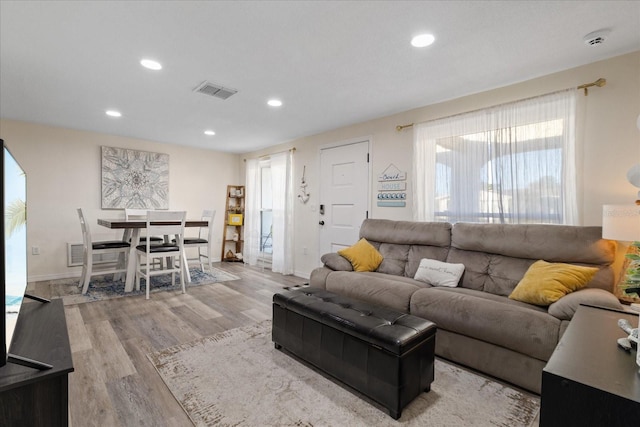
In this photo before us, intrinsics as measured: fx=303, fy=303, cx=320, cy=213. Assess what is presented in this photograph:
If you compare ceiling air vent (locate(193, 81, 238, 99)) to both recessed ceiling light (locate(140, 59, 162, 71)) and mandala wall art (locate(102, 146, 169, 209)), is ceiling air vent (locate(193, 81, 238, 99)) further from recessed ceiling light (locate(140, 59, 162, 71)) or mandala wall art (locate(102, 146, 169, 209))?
mandala wall art (locate(102, 146, 169, 209))

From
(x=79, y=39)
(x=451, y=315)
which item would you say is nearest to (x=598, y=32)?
(x=451, y=315)

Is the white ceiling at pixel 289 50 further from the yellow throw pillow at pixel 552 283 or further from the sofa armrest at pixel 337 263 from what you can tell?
the sofa armrest at pixel 337 263

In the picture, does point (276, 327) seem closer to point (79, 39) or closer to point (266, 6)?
point (266, 6)

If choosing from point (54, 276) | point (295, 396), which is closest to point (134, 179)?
point (54, 276)

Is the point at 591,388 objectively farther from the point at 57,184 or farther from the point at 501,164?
the point at 57,184

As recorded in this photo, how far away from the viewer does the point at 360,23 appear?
1924 mm

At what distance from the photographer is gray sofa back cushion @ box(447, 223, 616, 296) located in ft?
7.15

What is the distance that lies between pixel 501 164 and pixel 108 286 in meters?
4.95

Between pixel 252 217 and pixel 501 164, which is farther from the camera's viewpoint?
pixel 252 217

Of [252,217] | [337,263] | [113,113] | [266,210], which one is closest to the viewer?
[337,263]

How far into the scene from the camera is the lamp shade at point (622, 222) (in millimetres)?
1852

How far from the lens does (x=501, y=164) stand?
9.30ft

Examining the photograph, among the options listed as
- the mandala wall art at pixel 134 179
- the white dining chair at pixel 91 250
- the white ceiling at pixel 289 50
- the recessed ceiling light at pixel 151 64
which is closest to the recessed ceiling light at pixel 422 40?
the white ceiling at pixel 289 50

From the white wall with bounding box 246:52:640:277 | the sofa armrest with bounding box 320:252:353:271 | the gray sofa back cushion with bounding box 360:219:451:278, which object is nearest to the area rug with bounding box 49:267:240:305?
the sofa armrest with bounding box 320:252:353:271
